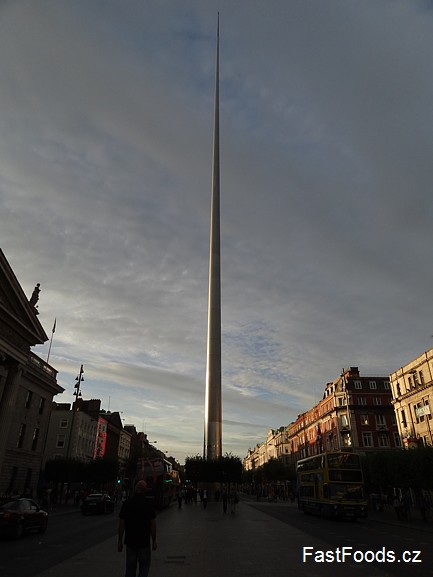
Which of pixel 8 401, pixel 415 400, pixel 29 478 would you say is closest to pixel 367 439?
pixel 415 400

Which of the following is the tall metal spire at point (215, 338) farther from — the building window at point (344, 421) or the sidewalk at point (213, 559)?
the sidewalk at point (213, 559)

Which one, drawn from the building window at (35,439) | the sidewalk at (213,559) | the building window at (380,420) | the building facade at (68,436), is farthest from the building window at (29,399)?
the building window at (380,420)

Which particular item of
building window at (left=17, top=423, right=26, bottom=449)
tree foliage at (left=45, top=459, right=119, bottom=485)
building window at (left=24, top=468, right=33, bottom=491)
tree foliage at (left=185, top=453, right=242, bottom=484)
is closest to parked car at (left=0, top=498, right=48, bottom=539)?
building window at (left=17, top=423, right=26, bottom=449)

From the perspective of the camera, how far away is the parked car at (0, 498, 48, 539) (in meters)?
17.0

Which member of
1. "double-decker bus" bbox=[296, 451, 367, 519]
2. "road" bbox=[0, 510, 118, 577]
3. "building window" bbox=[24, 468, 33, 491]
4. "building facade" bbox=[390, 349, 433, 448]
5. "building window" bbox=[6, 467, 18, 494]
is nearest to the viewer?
"road" bbox=[0, 510, 118, 577]

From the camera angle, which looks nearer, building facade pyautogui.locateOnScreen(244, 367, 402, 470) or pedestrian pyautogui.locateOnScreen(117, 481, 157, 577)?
pedestrian pyautogui.locateOnScreen(117, 481, 157, 577)

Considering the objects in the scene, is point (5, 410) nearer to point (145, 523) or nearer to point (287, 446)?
point (145, 523)

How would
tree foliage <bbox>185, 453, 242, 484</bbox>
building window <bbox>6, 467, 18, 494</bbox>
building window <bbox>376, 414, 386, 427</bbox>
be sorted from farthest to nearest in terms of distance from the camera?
building window <bbox>376, 414, 386, 427</bbox> < tree foliage <bbox>185, 453, 242, 484</bbox> < building window <bbox>6, 467, 18, 494</bbox>

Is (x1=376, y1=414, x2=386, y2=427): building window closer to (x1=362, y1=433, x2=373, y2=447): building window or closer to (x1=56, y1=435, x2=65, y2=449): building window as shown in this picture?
(x1=362, y1=433, x2=373, y2=447): building window

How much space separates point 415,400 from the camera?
170 feet

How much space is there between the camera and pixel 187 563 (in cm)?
1194

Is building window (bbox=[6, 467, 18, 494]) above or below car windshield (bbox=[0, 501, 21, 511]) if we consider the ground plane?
above

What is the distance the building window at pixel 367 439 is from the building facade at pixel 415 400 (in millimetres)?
17863

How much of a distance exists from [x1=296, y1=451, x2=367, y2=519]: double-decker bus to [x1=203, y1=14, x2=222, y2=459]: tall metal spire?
3948cm
